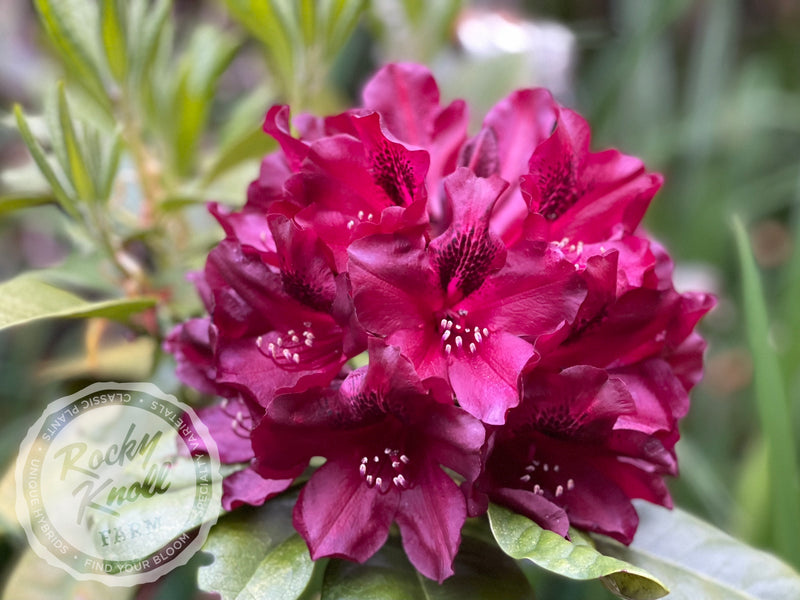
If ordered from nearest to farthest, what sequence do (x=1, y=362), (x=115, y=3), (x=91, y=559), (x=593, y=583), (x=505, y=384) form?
(x=505, y=384) → (x=91, y=559) → (x=115, y=3) → (x=593, y=583) → (x=1, y=362)

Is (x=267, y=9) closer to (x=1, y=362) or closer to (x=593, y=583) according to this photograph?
(x=593, y=583)

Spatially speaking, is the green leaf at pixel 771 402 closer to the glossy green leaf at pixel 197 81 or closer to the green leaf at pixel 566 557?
the green leaf at pixel 566 557

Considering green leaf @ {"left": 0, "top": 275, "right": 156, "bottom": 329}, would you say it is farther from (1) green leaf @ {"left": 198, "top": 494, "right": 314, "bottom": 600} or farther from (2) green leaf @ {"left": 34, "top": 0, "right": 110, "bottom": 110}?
(2) green leaf @ {"left": 34, "top": 0, "right": 110, "bottom": 110}

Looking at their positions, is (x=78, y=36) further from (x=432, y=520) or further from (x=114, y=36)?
Result: (x=432, y=520)

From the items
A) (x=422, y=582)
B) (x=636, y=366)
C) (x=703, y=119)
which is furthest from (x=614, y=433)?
(x=703, y=119)

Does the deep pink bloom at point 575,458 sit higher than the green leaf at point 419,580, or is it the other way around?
the deep pink bloom at point 575,458

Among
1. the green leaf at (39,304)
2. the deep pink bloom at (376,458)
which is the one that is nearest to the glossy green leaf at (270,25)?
the green leaf at (39,304)
